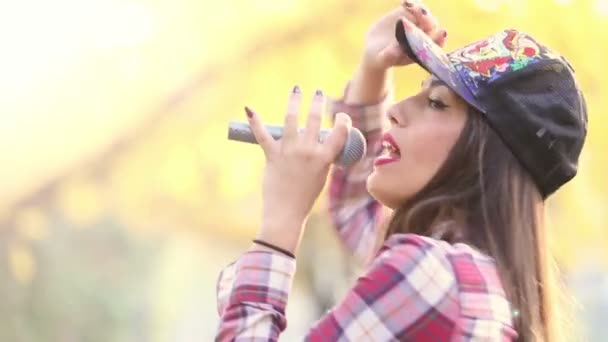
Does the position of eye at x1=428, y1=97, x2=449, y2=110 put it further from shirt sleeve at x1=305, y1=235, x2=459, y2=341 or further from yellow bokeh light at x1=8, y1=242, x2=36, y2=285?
yellow bokeh light at x1=8, y1=242, x2=36, y2=285

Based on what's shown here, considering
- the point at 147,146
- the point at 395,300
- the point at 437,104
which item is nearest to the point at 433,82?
the point at 437,104

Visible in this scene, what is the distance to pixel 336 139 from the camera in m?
0.78

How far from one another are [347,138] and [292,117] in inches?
2.0

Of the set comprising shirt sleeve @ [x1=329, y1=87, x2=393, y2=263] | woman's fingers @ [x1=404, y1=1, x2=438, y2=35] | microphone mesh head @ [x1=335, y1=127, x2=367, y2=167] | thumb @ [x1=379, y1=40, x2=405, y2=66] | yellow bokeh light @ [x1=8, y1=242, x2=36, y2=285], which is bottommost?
yellow bokeh light @ [x1=8, y1=242, x2=36, y2=285]

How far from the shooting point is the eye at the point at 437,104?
0.86m

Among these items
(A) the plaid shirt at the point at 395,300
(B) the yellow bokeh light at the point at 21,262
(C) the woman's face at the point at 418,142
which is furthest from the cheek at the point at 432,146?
(B) the yellow bokeh light at the point at 21,262

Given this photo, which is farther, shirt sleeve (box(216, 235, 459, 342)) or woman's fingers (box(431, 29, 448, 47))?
woman's fingers (box(431, 29, 448, 47))

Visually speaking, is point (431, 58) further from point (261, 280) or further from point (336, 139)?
point (261, 280)

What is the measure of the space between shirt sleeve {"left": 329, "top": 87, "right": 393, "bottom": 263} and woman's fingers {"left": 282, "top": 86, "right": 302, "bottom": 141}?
0.28 m

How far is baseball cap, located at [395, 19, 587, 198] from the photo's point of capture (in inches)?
32.4

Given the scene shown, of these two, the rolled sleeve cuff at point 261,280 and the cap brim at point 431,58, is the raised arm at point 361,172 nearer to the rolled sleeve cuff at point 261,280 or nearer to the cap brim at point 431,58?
the cap brim at point 431,58

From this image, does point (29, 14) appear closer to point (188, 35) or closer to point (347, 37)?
point (188, 35)

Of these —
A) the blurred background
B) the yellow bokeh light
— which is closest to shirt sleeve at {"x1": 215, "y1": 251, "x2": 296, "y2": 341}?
the blurred background

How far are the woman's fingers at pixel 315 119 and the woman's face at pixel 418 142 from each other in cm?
11
